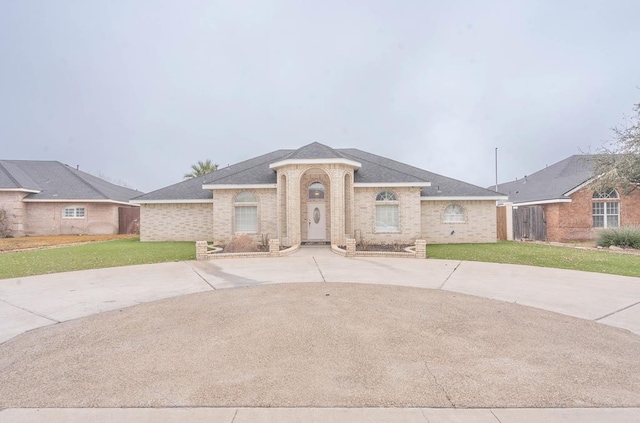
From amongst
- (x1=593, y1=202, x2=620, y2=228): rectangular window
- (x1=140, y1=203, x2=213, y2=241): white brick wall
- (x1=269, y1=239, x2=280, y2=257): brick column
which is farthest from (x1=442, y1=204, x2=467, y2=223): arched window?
(x1=140, y1=203, x2=213, y2=241): white brick wall

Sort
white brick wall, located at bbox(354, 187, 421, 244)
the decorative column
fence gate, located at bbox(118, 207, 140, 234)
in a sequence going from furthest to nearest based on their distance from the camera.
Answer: fence gate, located at bbox(118, 207, 140, 234) → white brick wall, located at bbox(354, 187, 421, 244) → the decorative column

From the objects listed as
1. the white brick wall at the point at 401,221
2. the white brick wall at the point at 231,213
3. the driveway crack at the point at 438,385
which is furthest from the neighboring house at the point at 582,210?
the driveway crack at the point at 438,385

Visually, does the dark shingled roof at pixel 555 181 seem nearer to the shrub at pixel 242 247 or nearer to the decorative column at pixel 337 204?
the decorative column at pixel 337 204

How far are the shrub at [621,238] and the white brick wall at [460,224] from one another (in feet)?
17.2

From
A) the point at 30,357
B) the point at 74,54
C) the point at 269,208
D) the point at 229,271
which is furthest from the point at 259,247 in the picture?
the point at 74,54

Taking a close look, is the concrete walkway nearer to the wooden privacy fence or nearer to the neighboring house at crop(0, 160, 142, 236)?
the wooden privacy fence

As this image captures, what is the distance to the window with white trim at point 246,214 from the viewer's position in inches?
775

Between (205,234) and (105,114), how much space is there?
20.0 m

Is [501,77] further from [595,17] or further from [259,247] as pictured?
[259,247]

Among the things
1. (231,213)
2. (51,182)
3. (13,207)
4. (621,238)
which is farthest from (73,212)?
(621,238)

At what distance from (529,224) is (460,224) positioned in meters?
7.06

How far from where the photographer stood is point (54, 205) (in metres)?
27.3

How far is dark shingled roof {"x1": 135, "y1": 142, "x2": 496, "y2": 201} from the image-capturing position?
18984 mm

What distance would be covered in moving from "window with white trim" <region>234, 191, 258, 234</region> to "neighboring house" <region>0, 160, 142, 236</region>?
15034 mm
